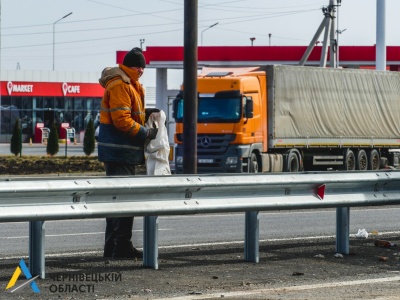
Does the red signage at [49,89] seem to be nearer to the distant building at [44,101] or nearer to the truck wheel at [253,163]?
the distant building at [44,101]

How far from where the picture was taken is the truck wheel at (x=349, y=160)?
123ft

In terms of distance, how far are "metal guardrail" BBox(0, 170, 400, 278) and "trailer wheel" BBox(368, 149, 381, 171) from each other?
26.4 metres

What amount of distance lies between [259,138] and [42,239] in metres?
23.6

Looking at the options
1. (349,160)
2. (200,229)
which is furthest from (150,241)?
(349,160)

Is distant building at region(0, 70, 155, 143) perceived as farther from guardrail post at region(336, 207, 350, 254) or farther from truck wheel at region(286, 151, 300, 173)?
guardrail post at region(336, 207, 350, 254)

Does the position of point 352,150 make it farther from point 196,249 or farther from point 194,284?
point 194,284

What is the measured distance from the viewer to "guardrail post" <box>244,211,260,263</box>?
11273 millimetres

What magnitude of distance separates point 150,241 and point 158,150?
4.86 feet

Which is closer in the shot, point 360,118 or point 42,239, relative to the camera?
point 42,239

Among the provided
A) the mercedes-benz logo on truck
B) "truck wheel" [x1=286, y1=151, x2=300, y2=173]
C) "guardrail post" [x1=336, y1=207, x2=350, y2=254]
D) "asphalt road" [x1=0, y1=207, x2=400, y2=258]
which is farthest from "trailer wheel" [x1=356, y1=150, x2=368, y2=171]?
"guardrail post" [x1=336, y1=207, x2=350, y2=254]

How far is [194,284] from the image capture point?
984 cm

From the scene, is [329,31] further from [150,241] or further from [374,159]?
[150,241]

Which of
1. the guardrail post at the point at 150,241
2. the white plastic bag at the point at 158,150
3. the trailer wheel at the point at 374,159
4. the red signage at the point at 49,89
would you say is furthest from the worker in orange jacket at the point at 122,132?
the red signage at the point at 49,89

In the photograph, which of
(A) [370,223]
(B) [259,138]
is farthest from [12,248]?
(B) [259,138]
